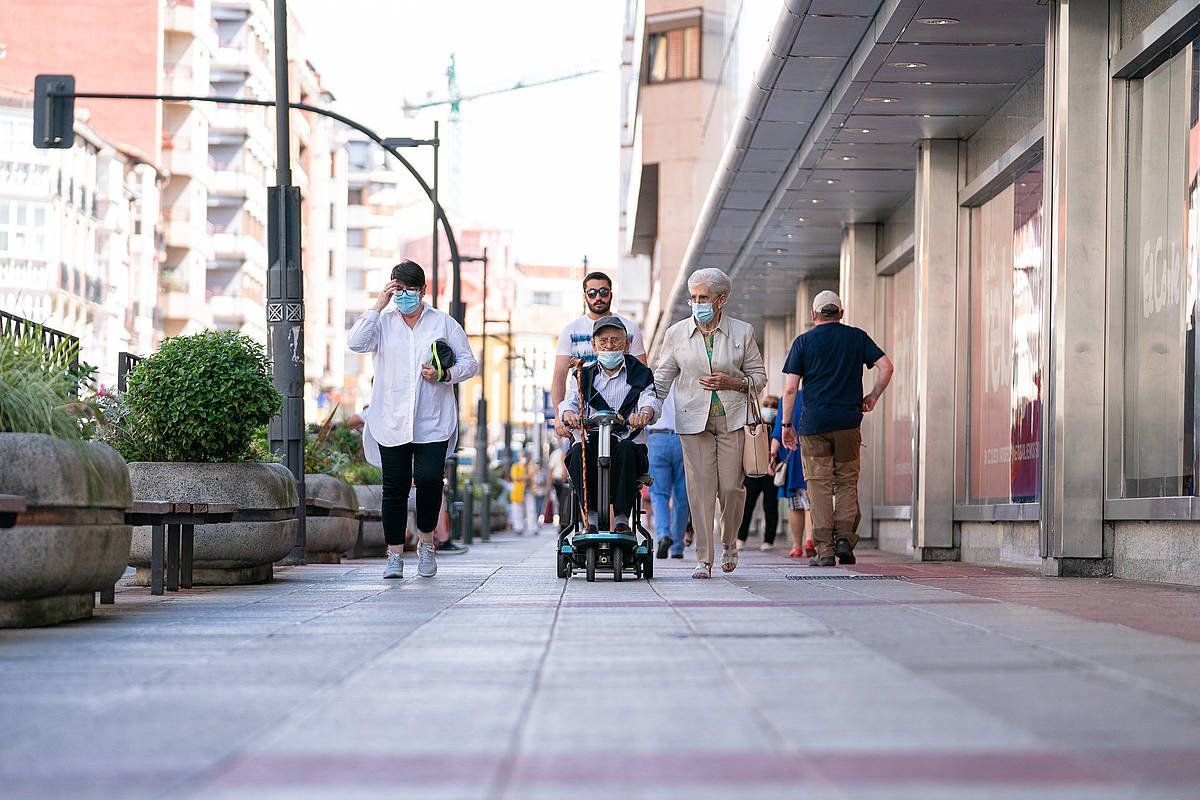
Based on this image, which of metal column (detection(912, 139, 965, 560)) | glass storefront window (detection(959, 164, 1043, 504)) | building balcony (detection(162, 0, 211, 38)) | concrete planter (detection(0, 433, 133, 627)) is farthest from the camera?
building balcony (detection(162, 0, 211, 38))

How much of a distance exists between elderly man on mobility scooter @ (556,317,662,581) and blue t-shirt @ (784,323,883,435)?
9.16 feet

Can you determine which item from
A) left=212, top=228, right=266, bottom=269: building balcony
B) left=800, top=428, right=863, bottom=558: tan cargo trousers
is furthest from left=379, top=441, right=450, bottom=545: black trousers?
left=212, top=228, right=266, bottom=269: building balcony

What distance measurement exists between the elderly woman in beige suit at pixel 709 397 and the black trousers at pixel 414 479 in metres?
1.56

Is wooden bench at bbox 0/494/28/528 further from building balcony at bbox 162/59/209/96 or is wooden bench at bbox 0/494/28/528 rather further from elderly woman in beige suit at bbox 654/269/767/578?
building balcony at bbox 162/59/209/96

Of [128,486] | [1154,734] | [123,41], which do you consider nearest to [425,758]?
[1154,734]

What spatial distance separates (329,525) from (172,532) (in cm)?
492

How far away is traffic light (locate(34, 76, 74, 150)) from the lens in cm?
2145

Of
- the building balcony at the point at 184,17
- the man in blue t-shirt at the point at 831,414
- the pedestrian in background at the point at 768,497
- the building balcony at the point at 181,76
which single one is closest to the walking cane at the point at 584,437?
the man in blue t-shirt at the point at 831,414

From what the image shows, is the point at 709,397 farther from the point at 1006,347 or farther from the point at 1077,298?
the point at 1006,347

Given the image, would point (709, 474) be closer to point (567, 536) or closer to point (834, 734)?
point (567, 536)

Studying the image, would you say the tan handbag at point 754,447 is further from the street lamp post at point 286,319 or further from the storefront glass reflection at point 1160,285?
the street lamp post at point 286,319

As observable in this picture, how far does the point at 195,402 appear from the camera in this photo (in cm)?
1120

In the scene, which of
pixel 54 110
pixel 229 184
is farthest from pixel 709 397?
pixel 229 184

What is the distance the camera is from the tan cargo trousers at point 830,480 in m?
14.0
